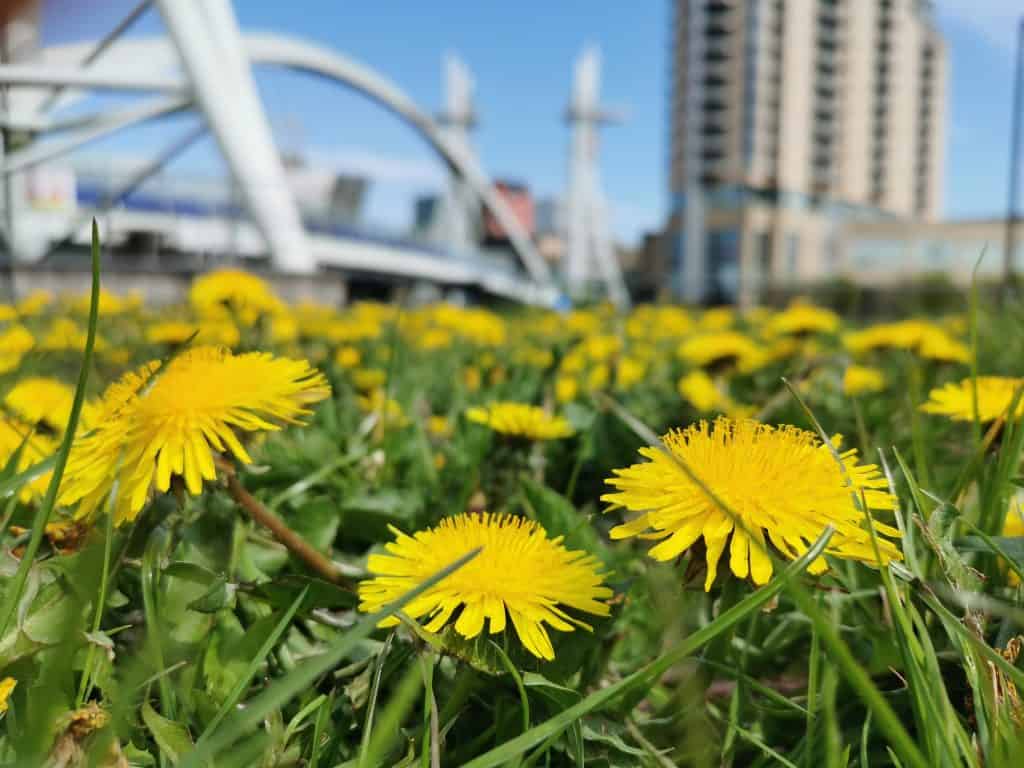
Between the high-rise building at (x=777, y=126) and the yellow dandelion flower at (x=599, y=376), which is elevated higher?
the high-rise building at (x=777, y=126)

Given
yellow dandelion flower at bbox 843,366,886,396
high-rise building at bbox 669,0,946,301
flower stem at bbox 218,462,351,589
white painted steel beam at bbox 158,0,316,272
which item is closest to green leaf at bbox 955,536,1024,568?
flower stem at bbox 218,462,351,589

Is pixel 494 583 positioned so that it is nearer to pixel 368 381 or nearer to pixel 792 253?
pixel 368 381

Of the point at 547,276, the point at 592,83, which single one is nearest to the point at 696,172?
the point at 592,83

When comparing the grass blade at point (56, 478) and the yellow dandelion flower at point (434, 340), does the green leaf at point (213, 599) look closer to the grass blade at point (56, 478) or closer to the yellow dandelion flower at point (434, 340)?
the grass blade at point (56, 478)

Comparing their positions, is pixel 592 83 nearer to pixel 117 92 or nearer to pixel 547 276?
pixel 547 276

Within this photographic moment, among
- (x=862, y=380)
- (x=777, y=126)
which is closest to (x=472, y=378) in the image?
(x=862, y=380)

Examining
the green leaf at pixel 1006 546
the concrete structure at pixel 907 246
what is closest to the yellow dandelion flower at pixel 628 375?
the green leaf at pixel 1006 546
